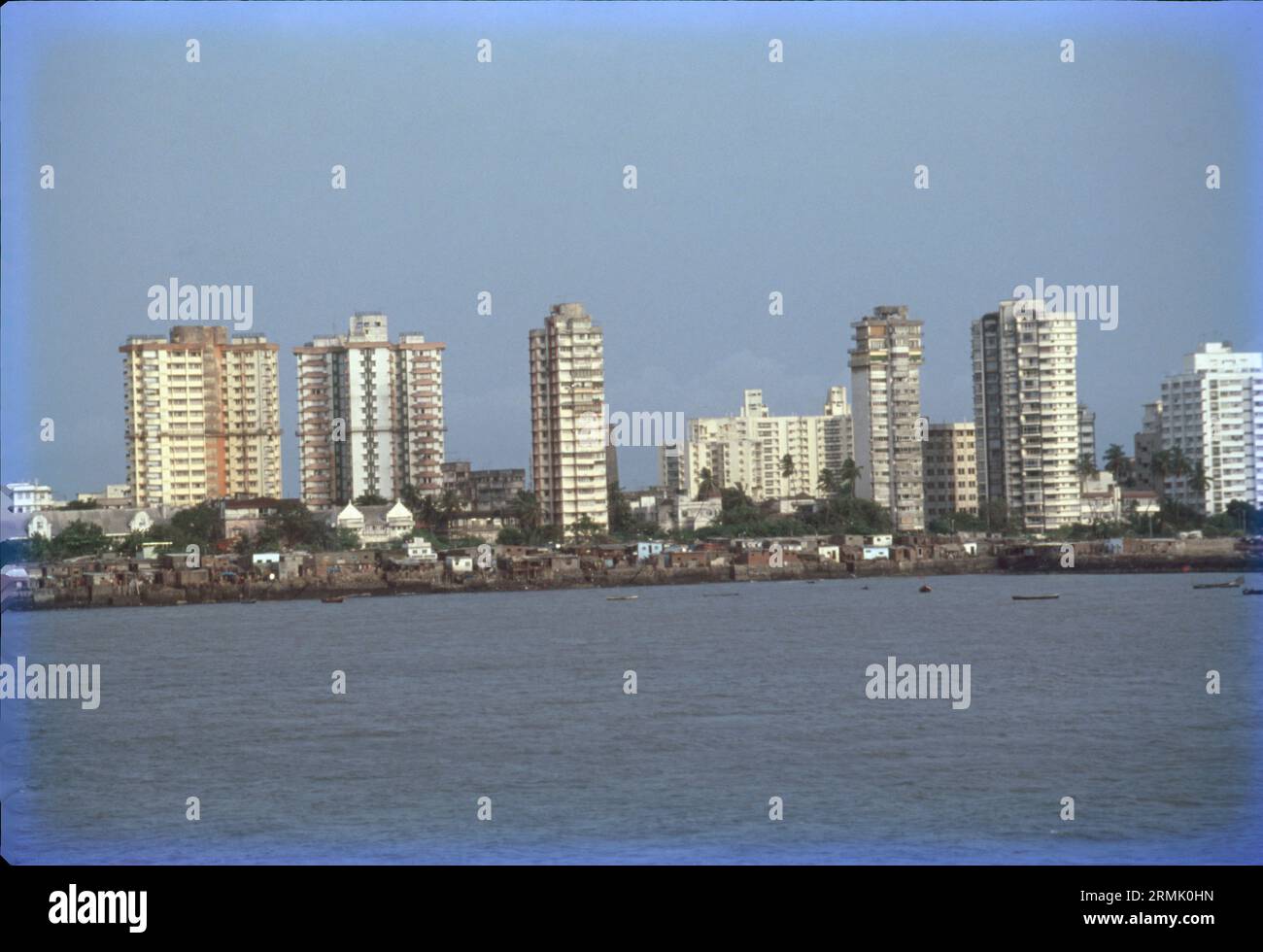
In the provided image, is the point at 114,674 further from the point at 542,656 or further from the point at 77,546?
the point at 77,546

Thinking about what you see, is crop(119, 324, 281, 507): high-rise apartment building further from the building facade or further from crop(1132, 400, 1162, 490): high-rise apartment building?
crop(1132, 400, 1162, 490): high-rise apartment building

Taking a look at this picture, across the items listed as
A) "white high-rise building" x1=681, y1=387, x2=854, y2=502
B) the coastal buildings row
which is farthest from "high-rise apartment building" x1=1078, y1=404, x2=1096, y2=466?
"white high-rise building" x1=681, y1=387, x2=854, y2=502

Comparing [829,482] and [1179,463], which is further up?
[1179,463]

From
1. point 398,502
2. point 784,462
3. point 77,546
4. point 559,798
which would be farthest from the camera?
point 784,462

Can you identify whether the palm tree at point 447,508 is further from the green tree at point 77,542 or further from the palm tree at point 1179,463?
the palm tree at point 1179,463

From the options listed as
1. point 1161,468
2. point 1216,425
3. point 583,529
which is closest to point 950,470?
point 1161,468

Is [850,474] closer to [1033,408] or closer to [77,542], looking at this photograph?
[1033,408]
